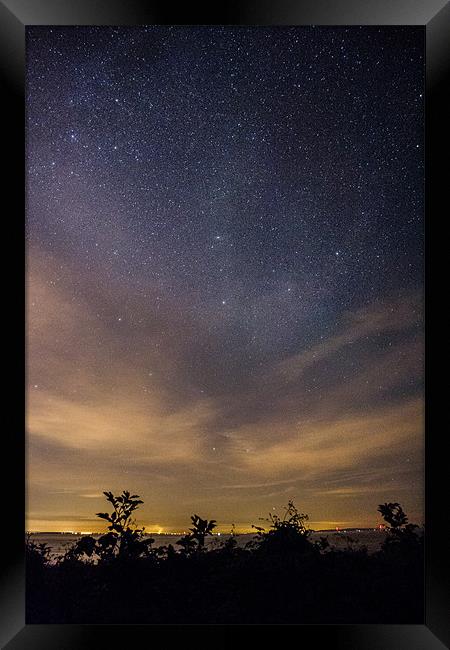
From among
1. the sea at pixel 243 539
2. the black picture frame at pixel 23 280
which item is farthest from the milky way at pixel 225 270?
the black picture frame at pixel 23 280

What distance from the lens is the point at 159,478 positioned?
1.79 m

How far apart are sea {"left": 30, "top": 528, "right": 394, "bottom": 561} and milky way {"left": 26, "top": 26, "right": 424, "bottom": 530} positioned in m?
0.03

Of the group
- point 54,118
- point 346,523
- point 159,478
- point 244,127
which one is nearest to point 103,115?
point 54,118

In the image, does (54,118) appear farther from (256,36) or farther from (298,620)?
(298,620)

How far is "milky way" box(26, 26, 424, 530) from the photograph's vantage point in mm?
1780

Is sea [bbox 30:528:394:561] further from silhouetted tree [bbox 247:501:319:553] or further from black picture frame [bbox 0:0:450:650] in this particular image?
black picture frame [bbox 0:0:450:650]

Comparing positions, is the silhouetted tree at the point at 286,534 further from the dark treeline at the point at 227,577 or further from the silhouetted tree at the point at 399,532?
the silhouetted tree at the point at 399,532

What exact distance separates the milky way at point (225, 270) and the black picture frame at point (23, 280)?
21 centimetres

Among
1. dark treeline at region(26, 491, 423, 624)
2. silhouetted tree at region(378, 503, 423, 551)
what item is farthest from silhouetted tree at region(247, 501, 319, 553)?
silhouetted tree at region(378, 503, 423, 551)

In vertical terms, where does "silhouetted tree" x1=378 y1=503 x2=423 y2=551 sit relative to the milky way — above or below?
below

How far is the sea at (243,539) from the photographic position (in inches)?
69.3

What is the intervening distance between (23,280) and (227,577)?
2.99 ft

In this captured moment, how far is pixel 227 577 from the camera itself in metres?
1.75

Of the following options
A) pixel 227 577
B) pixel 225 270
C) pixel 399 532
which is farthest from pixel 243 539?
pixel 225 270
